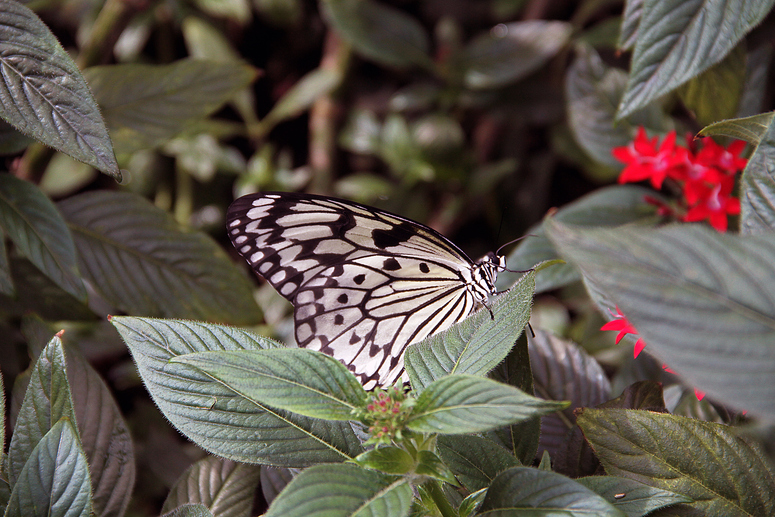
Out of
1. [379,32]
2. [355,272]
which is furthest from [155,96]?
[379,32]

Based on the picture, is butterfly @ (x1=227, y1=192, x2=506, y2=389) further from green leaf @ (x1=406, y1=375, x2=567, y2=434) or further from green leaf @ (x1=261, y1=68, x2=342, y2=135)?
green leaf @ (x1=261, y1=68, x2=342, y2=135)

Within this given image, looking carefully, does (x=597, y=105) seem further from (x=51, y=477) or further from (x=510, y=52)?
(x=51, y=477)

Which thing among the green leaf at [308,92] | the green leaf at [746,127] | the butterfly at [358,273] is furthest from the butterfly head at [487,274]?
the green leaf at [308,92]

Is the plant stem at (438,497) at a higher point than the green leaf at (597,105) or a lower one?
lower

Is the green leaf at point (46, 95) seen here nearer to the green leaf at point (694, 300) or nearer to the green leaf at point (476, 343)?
the green leaf at point (476, 343)

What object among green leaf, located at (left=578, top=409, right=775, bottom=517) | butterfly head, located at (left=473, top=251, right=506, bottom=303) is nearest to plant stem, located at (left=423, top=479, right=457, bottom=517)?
green leaf, located at (left=578, top=409, right=775, bottom=517)

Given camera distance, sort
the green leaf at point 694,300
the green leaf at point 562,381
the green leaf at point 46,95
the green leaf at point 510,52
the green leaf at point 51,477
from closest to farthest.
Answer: the green leaf at point 694,300, the green leaf at point 51,477, the green leaf at point 46,95, the green leaf at point 562,381, the green leaf at point 510,52
